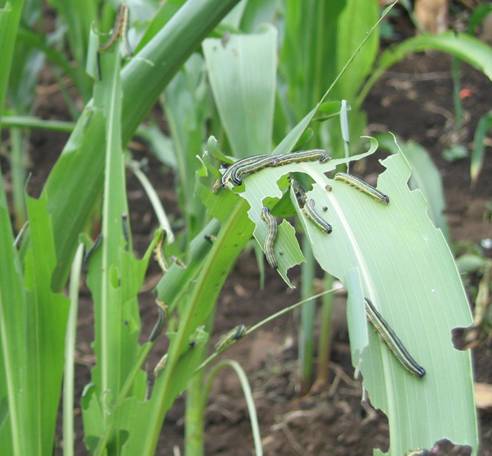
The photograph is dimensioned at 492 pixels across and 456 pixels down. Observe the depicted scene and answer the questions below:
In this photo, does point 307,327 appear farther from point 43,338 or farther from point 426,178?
point 43,338

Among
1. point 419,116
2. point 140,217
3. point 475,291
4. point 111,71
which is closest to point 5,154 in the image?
point 140,217

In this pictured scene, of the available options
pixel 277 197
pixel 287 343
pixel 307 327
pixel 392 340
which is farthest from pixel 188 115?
pixel 392 340

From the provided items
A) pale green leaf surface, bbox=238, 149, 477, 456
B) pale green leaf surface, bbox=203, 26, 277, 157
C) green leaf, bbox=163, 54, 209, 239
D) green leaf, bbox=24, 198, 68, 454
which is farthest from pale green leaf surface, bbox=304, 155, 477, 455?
green leaf, bbox=163, 54, 209, 239

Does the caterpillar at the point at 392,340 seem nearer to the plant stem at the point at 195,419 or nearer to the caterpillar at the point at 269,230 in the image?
the caterpillar at the point at 269,230

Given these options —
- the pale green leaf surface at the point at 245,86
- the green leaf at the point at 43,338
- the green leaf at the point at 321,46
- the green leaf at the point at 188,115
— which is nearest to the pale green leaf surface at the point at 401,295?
the green leaf at the point at 43,338

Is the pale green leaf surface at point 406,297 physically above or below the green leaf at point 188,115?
below

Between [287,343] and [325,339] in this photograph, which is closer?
[325,339]
